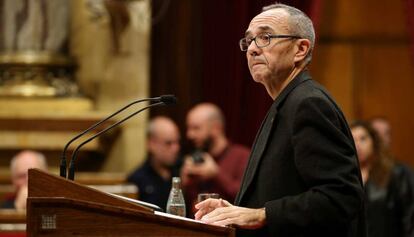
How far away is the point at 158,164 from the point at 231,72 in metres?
1.16

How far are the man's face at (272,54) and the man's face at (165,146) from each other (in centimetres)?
334

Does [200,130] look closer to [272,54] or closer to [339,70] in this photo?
[339,70]

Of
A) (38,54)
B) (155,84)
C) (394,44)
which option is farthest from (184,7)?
(394,44)

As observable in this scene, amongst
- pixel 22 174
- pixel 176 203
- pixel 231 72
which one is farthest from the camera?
pixel 231 72

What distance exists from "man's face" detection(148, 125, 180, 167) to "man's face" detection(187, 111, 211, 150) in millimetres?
154

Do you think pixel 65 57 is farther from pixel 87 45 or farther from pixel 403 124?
pixel 403 124

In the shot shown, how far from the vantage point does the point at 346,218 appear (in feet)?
10.2

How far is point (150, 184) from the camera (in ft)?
21.8

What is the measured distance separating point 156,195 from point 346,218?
353 cm

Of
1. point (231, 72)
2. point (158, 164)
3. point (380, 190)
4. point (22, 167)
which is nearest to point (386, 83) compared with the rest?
point (231, 72)

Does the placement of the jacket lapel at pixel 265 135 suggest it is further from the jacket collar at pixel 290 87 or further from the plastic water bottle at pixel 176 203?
the plastic water bottle at pixel 176 203

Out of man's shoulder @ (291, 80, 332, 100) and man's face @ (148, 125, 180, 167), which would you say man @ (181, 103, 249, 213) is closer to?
man's face @ (148, 125, 180, 167)

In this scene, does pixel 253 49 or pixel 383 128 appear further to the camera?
pixel 383 128

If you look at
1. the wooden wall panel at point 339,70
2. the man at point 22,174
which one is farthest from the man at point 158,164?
the wooden wall panel at point 339,70
